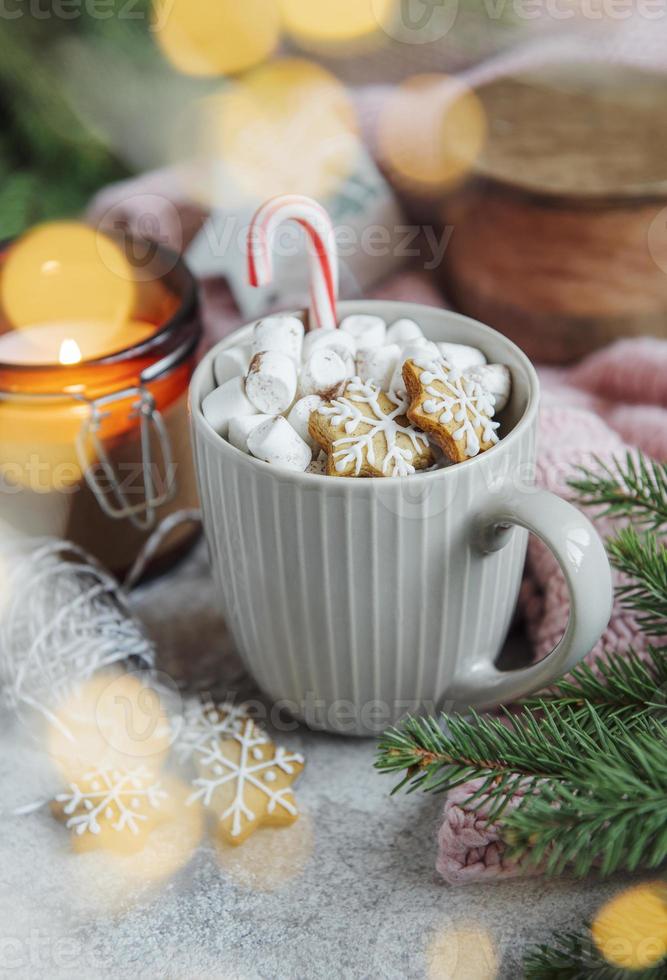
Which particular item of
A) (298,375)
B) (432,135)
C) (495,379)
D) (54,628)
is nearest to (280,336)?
(298,375)

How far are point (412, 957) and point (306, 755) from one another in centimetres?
16

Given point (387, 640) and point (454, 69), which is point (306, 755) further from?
point (454, 69)

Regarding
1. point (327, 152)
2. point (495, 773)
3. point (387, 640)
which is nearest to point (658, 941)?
point (495, 773)

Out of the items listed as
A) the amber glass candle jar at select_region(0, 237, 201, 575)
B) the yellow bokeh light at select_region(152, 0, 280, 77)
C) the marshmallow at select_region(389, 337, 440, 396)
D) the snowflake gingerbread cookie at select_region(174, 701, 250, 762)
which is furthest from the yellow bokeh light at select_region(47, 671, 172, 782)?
the yellow bokeh light at select_region(152, 0, 280, 77)

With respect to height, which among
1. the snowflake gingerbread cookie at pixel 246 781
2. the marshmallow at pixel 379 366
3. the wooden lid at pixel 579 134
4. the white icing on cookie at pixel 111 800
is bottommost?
the snowflake gingerbread cookie at pixel 246 781

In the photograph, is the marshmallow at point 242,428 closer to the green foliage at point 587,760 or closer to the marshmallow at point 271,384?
the marshmallow at point 271,384

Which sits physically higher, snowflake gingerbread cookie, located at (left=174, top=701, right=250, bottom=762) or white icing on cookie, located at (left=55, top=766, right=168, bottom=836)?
white icing on cookie, located at (left=55, top=766, right=168, bottom=836)

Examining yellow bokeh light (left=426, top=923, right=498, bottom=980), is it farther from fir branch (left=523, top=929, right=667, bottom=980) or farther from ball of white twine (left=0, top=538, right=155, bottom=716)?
ball of white twine (left=0, top=538, right=155, bottom=716)

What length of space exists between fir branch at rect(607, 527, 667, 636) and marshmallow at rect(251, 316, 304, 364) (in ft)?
0.73

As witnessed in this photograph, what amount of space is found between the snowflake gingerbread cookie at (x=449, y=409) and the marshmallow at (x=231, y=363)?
105mm

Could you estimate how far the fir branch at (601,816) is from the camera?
425 mm

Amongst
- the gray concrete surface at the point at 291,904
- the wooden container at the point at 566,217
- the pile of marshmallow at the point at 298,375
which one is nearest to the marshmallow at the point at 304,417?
the pile of marshmallow at the point at 298,375

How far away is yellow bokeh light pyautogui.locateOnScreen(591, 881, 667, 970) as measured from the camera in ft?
1.47

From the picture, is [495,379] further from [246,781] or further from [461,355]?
[246,781]
